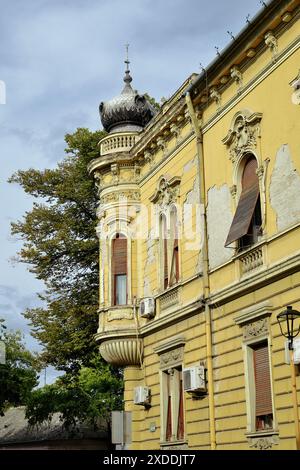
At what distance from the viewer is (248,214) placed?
1467 cm

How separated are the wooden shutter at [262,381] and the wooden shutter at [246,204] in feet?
7.40

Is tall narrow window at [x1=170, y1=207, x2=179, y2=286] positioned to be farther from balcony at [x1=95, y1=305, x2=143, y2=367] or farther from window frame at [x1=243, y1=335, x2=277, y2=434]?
window frame at [x1=243, y1=335, x2=277, y2=434]

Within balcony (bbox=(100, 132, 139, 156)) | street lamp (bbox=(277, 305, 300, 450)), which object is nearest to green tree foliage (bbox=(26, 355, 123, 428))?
balcony (bbox=(100, 132, 139, 156))

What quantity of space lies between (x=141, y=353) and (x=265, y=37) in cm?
891

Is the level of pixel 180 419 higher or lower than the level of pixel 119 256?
lower

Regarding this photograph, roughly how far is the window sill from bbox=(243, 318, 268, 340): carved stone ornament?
5.70 feet

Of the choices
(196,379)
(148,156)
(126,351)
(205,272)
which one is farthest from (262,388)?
(148,156)

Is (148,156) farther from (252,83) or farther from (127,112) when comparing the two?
(252,83)

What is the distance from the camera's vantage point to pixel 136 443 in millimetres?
19188

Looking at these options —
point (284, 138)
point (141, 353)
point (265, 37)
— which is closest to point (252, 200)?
point (284, 138)

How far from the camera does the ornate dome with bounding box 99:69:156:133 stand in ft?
72.6

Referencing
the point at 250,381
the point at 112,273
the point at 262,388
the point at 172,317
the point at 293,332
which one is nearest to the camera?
the point at 293,332

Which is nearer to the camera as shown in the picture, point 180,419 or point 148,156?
point 180,419

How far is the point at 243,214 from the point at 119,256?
6.64 meters
